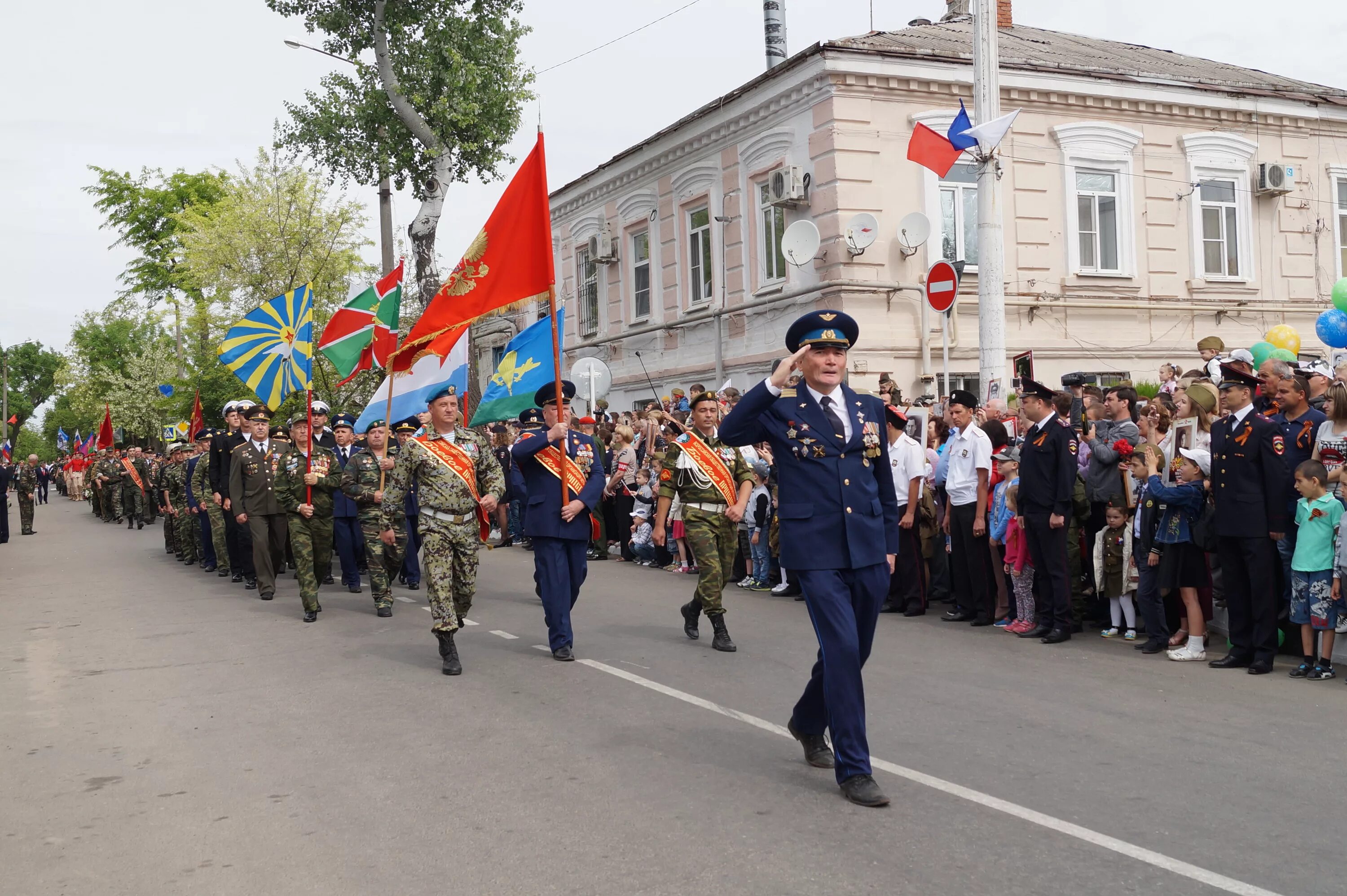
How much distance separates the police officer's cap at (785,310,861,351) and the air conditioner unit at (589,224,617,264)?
2434cm

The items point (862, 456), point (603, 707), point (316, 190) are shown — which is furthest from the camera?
point (316, 190)

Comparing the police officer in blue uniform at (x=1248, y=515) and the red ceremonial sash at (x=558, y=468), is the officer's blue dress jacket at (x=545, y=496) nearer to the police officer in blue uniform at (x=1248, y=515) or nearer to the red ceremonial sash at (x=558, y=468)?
the red ceremonial sash at (x=558, y=468)

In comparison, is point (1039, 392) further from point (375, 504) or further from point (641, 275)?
point (641, 275)

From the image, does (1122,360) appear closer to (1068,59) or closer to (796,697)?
(1068,59)

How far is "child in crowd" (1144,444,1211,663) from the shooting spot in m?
9.33

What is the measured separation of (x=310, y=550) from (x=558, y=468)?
170 inches

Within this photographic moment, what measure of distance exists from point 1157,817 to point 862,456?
2.06 metres

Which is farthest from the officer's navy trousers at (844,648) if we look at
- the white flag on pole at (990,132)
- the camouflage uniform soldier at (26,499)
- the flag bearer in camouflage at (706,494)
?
the camouflage uniform soldier at (26,499)

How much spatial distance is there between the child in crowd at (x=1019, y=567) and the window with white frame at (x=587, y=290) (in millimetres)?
21514

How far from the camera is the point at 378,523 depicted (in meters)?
13.4

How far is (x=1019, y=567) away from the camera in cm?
1072

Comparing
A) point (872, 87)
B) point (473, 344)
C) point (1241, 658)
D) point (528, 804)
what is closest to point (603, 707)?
point (528, 804)

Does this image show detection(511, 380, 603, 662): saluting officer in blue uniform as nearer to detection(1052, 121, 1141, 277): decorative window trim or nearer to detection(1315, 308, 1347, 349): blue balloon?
detection(1315, 308, 1347, 349): blue balloon

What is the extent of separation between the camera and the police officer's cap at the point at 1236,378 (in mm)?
9047
